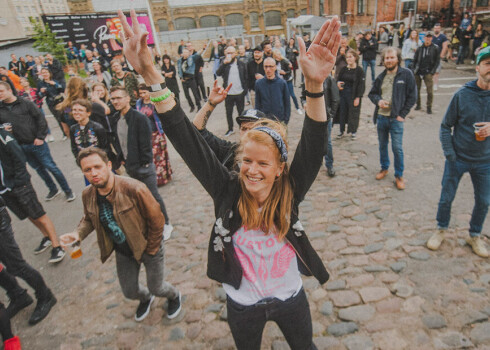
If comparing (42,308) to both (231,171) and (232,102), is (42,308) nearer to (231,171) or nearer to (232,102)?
(231,171)

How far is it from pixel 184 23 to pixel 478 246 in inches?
2238

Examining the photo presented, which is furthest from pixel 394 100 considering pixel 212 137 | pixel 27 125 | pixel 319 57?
pixel 27 125

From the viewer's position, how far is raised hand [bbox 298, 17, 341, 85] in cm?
141

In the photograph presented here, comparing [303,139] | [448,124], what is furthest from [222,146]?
[448,124]

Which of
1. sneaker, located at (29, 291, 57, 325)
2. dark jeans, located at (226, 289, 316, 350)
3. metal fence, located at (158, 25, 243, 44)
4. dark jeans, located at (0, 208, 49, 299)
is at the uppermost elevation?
metal fence, located at (158, 25, 243, 44)

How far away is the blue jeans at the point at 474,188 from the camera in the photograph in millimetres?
3378

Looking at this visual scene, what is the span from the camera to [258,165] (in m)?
1.64

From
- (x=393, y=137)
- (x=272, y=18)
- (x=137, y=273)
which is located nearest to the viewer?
(x=137, y=273)

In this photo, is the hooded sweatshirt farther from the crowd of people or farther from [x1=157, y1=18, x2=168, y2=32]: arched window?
[x1=157, y1=18, x2=168, y2=32]: arched window

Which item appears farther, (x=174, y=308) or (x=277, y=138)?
(x=174, y=308)

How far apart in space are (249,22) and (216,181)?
5685 centimetres

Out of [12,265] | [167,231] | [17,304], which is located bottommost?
[167,231]

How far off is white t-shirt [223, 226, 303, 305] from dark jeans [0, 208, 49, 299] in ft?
9.43

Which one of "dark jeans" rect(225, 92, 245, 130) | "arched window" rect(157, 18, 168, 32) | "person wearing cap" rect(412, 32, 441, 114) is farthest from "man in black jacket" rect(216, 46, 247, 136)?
"arched window" rect(157, 18, 168, 32)
